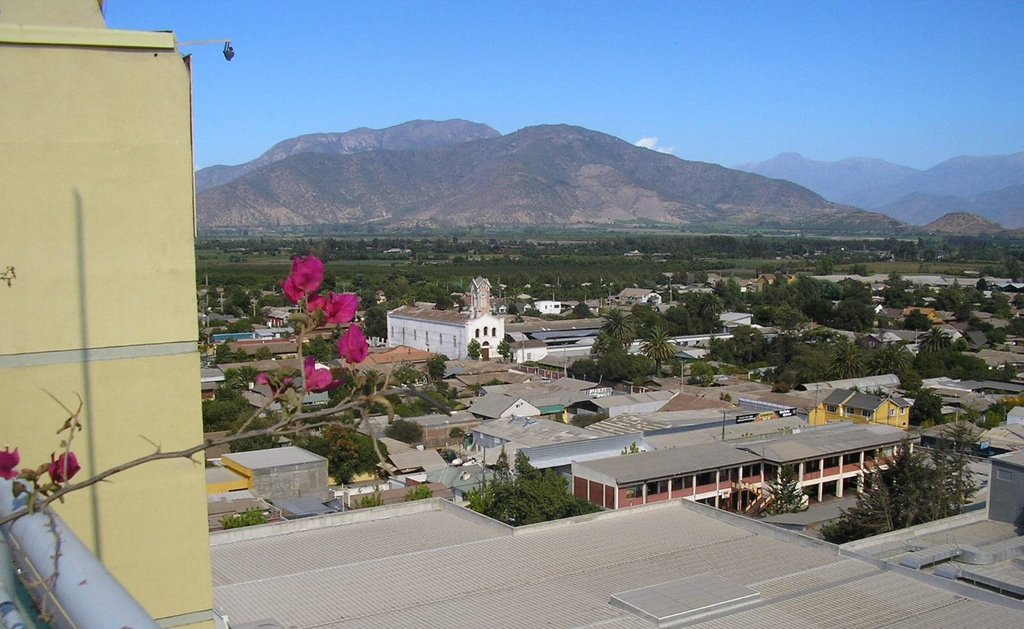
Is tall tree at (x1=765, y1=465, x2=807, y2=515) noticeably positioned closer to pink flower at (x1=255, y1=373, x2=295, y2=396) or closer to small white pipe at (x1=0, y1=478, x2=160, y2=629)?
pink flower at (x1=255, y1=373, x2=295, y2=396)

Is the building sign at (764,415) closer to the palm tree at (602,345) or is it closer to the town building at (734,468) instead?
the town building at (734,468)

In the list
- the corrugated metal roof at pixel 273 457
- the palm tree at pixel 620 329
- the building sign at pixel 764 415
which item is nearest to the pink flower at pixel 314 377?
the corrugated metal roof at pixel 273 457

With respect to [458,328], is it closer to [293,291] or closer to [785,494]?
[785,494]

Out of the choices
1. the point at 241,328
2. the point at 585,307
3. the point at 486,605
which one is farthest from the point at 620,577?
the point at 585,307

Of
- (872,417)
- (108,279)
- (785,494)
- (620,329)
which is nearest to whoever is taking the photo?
(108,279)

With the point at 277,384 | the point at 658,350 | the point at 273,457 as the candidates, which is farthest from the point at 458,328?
the point at 277,384

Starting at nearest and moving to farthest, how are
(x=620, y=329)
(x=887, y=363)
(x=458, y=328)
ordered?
(x=887, y=363) → (x=458, y=328) → (x=620, y=329)
